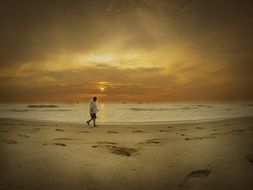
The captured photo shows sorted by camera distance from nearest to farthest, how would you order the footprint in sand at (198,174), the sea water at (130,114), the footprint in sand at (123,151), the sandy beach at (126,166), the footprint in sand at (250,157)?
the sandy beach at (126,166)
the footprint in sand at (198,174)
the footprint in sand at (250,157)
the footprint in sand at (123,151)
the sea water at (130,114)

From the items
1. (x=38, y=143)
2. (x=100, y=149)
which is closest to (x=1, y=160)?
(x=38, y=143)

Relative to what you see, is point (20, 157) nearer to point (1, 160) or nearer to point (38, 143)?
point (1, 160)

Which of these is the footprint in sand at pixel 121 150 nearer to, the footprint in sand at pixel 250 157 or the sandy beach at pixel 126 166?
the sandy beach at pixel 126 166

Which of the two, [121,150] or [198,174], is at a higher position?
[121,150]

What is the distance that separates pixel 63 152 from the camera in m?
7.89

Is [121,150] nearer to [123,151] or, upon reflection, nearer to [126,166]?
[123,151]

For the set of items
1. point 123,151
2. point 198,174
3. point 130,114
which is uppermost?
point 130,114

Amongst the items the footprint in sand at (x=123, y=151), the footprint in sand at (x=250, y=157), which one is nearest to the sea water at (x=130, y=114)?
the footprint in sand at (x=123, y=151)

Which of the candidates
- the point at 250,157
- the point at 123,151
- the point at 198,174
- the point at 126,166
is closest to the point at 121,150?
the point at 123,151

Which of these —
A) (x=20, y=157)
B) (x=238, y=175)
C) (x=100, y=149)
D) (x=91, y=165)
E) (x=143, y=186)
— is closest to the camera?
(x=143, y=186)

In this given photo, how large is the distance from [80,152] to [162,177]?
10.2ft

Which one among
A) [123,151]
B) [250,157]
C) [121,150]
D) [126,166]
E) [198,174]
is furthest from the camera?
[121,150]

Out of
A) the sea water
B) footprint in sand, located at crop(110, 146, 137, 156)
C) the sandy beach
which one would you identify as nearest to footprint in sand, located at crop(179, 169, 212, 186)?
the sandy beach

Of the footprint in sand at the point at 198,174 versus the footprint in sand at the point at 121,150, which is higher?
the footprint in sand at the point at 121,150
